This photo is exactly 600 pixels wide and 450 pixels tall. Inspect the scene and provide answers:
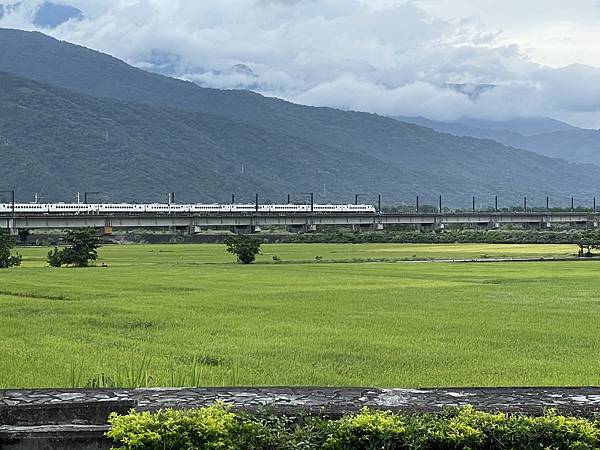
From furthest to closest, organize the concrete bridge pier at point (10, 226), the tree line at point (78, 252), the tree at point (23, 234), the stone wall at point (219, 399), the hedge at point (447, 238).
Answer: the tree at point (23, 234)
the hedge at point (447, 238)
the concrete bridge pier at point (10, 226)
the tree line at point (78, 252)
the stone wall at point (219, 399)

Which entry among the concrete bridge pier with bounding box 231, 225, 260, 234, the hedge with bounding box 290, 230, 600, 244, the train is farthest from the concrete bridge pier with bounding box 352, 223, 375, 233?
the hedge with bounding box 290, 230, 600, 244

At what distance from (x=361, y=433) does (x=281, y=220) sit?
89687 mm

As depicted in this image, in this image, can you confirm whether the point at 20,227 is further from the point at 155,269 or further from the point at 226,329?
the point at 226,329

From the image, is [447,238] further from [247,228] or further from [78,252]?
[78,252]

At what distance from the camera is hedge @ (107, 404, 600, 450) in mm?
6355

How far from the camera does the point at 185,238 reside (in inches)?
3396

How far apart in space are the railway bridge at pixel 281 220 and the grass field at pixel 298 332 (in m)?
49.6

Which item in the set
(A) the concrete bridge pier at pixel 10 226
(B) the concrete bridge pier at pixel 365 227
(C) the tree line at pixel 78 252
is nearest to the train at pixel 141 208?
(B) the concrete bridge pier at pixel 365 227

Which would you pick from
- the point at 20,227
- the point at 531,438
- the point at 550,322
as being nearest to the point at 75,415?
the point at 531,438

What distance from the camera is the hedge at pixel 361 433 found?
20.9 feet

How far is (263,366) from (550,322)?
846 cm

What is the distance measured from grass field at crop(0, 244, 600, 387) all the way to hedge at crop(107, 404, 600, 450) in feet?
14.0

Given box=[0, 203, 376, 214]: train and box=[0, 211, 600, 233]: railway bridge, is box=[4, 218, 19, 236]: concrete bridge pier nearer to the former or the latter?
box=[0, 211, 600, 233]: railway bridge

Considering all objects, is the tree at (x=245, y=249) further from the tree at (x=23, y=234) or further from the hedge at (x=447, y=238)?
the tree at (x=23, y=234)
